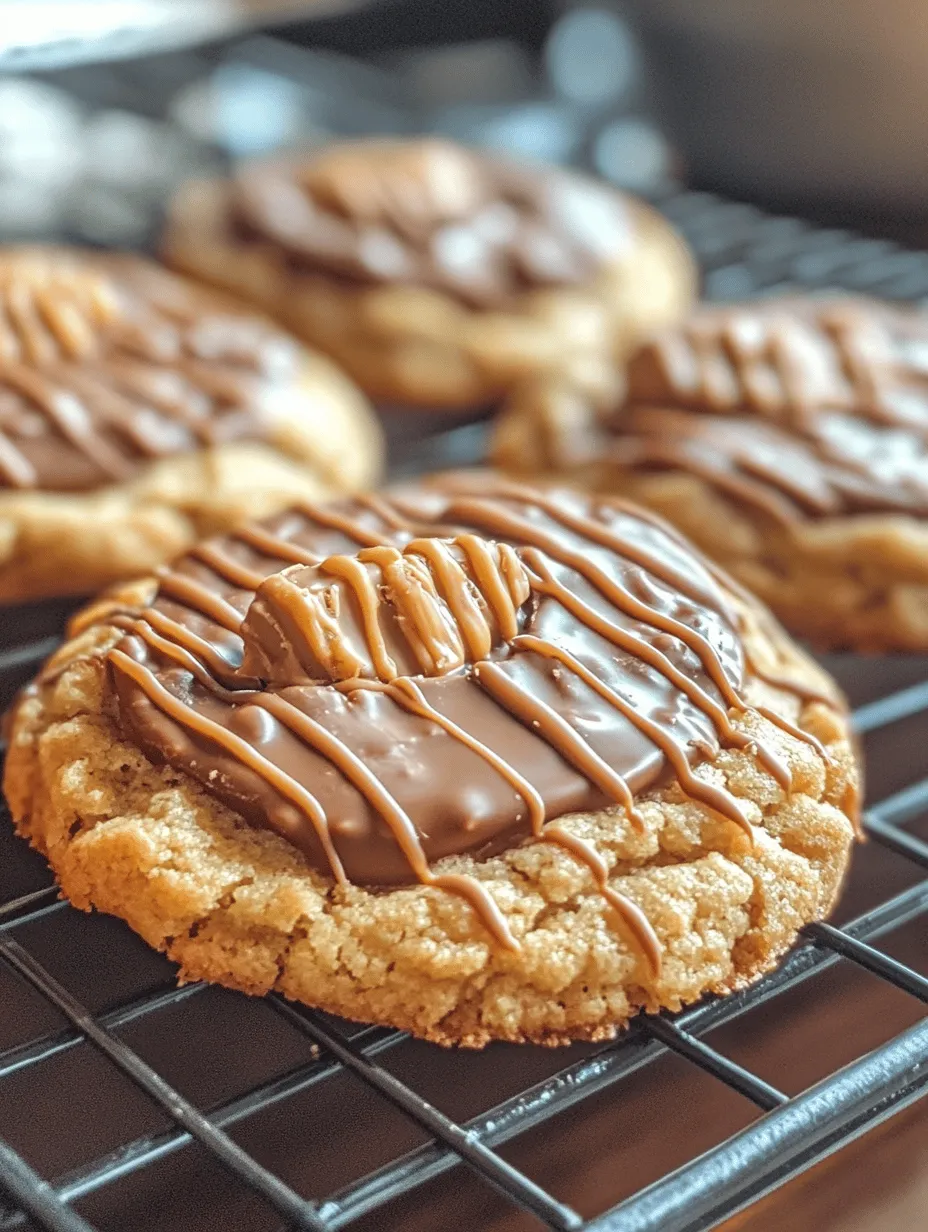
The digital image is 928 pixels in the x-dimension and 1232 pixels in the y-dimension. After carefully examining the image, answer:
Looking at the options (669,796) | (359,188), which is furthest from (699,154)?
(669,796)

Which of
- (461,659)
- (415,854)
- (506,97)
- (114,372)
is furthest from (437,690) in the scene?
(506,97)

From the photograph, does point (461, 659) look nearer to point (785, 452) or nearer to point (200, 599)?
point (200, 599)

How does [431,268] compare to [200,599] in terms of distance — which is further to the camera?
[431,268]

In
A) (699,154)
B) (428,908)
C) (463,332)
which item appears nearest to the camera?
(428,908)

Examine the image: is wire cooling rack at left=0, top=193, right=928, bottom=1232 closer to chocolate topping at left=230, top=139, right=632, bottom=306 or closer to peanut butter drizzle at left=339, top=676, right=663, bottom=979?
peanut butter drizzle at left=339, top=676, right=663, bottom=979

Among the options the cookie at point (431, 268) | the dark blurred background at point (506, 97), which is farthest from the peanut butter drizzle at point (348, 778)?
the dark blurred background at point (506, 97)

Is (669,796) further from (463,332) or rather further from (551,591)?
(463,332)

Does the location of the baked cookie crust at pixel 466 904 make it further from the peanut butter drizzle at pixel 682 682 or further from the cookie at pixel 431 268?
the cookie at pixel 431 268
